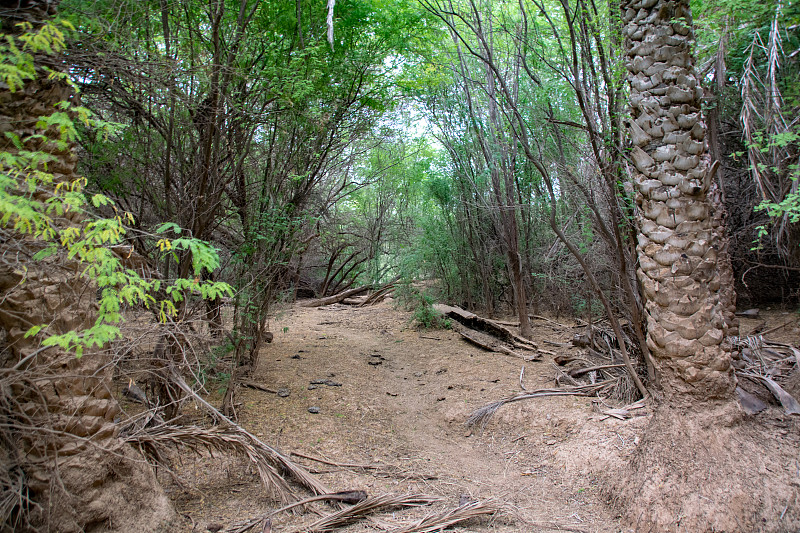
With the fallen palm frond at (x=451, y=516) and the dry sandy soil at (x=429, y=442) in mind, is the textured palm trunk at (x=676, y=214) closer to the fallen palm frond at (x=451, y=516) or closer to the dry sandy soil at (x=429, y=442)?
the dry sandy soil at (x=429, y=442)

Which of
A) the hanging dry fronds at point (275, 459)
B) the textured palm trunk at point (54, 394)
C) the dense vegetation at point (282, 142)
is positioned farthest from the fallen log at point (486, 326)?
the textured palm trunk at point (54, 394)

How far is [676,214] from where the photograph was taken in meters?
3.26

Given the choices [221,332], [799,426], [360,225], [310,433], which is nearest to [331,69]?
[221,332]

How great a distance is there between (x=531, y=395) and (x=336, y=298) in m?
10.9

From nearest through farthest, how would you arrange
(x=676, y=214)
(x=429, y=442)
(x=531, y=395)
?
(x=676, y=214), (x=429, y=442), (x=531, y=395)

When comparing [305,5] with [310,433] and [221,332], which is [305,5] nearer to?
[221,332]

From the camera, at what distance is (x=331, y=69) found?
639 cm

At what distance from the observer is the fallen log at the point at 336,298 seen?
1493cm

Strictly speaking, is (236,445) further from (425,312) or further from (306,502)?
(425,312)

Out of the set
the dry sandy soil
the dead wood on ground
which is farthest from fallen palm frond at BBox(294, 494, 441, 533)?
the dead wood on ground

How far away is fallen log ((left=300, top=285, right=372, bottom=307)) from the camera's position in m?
14.9

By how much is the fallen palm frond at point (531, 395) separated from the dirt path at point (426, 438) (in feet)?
0.26

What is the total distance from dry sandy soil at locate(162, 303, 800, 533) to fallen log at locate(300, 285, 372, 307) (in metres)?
7.07

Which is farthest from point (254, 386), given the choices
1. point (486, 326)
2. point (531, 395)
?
point (486, 326)
